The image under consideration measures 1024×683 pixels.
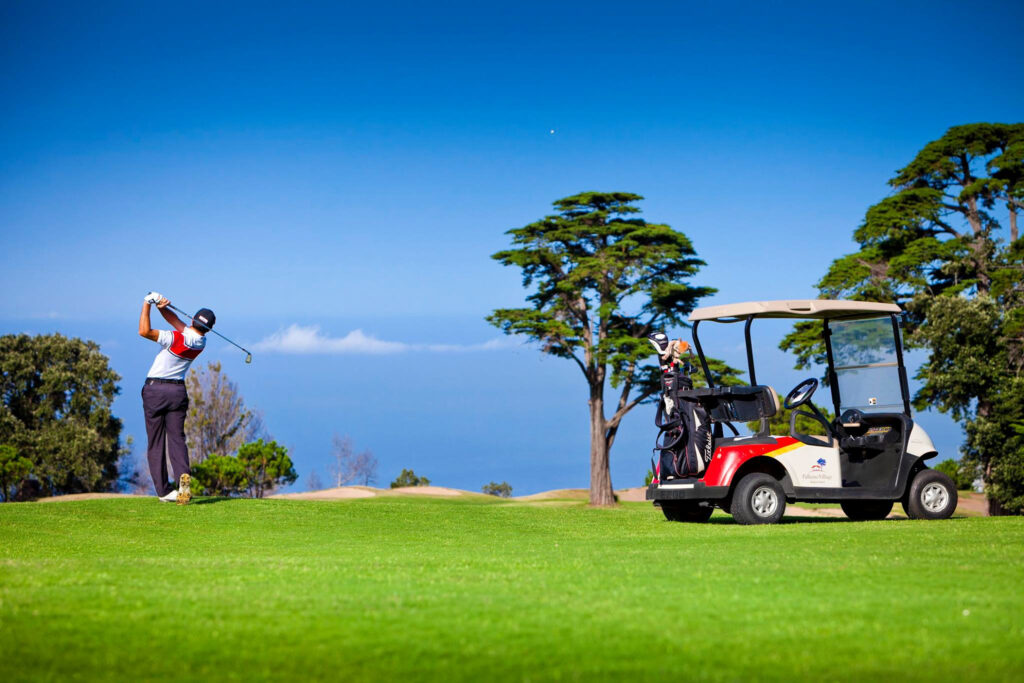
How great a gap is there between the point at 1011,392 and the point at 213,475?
25794mm

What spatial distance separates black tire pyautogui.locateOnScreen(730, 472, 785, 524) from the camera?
43.4 feet

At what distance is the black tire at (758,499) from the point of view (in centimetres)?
1322

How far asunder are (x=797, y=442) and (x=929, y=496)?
253 cm

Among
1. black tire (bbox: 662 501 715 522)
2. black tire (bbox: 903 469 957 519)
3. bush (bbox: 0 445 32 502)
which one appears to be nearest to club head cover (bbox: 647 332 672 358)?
black tire (bbox: 662 501 715 522)

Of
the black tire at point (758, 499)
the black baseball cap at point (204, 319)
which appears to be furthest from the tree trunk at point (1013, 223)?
the black baseball cap at point (204, 319)

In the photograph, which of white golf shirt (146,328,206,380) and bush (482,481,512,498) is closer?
white golf shirt (146,328,206,380)

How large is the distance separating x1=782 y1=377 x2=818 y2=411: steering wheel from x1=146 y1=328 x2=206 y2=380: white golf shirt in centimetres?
843

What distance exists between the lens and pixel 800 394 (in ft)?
43.9

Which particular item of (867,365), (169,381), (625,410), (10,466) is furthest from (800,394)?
(10,466)

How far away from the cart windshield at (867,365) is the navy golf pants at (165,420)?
9957 mm

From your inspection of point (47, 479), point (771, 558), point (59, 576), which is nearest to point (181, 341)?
point (59, 576)

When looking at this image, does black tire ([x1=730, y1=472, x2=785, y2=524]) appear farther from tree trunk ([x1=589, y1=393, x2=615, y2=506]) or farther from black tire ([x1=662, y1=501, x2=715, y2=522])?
tree trunk ([x1=589, y1=393, x2=615, y2=506])

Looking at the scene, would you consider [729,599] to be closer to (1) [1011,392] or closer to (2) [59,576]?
(2) [59,576]

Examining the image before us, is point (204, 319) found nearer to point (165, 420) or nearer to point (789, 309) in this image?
point (165, 420)
